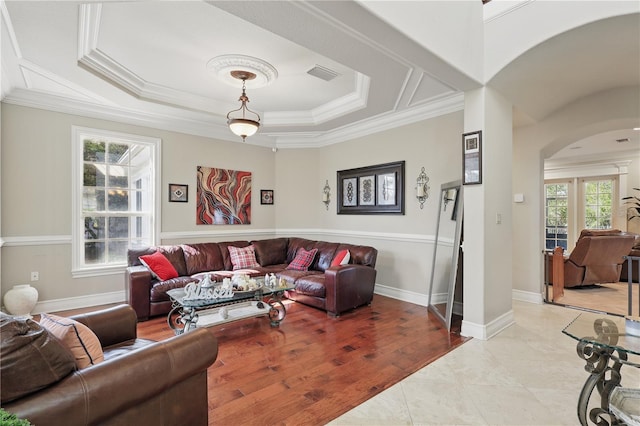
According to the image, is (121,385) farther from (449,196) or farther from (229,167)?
(229,167)

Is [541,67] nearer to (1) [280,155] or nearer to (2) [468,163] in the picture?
(2) [468,163]

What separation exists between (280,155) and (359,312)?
3.49m

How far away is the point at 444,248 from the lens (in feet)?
13.7

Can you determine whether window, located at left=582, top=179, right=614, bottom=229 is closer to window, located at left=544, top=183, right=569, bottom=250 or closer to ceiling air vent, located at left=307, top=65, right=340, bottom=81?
window, located at left=544, top=183, right=569, bottom=250

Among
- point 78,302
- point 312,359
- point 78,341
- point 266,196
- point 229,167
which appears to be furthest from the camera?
point 266,196

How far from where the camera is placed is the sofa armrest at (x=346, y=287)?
12.8 feet

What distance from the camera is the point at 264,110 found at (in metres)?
5.08

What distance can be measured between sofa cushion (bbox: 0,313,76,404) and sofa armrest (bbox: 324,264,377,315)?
2.85m

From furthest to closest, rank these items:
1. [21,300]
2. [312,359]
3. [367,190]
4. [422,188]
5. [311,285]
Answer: [367,190]
[422,188]
[311,285]
[21,300]
[312,359]

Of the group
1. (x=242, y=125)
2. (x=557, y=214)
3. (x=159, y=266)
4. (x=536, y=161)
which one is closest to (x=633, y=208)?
(x=557, y=214)

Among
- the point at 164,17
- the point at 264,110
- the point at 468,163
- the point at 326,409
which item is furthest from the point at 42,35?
the point at 468,163

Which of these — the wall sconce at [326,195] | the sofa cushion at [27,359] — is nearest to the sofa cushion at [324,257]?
the wall sconce at [326,195]

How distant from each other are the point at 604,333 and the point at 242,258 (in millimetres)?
4308

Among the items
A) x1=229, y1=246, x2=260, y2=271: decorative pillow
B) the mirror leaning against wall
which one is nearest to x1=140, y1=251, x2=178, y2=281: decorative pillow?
x1=229, y1=246, x2=260, y2=271: decorative pillow
